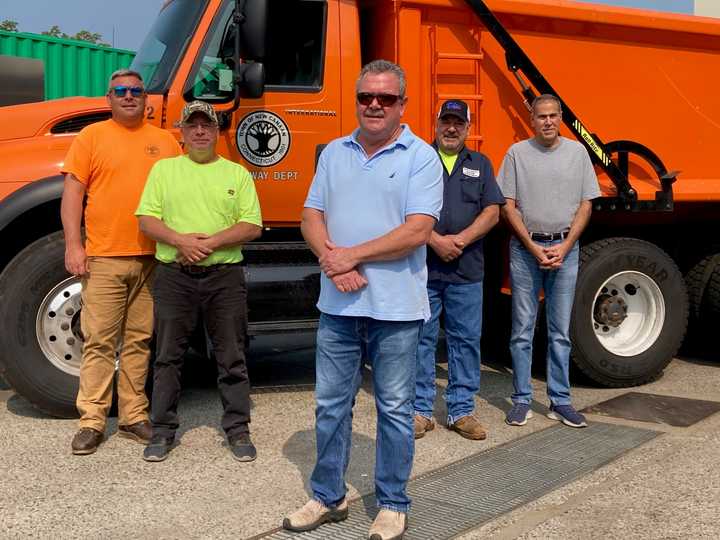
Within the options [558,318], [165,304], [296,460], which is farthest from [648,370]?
[165,304]

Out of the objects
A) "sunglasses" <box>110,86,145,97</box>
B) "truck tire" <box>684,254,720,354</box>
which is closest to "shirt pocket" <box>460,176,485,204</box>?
"sunglasses" <box>110,86,145,97</box>

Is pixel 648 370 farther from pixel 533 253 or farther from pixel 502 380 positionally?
pixel 533 253

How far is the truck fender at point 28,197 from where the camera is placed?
4715 millimetres

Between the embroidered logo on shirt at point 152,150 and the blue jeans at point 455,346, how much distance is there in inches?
64.0

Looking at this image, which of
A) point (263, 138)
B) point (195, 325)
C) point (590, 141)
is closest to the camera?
point (195, 325)

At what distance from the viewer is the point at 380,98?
10.2 feet

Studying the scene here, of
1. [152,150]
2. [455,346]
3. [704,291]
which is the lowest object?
[455,346]

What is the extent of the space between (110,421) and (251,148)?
1.84 m

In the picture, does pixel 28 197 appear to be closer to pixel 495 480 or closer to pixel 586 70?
pixel 495 480

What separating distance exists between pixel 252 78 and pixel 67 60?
6.46m

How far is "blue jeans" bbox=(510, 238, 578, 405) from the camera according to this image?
491 centimetres

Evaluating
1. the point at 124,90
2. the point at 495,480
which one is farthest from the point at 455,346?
the point at 124,90

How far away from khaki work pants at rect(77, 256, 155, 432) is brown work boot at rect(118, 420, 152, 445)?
28mm

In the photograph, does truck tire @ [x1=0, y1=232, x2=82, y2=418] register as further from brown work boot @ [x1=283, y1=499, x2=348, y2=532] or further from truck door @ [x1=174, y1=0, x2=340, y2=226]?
brown work boot @ [x1=283, y1=499, x2=348, y2=532]
